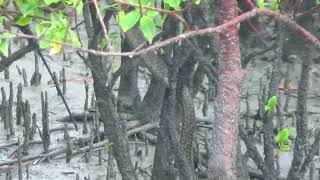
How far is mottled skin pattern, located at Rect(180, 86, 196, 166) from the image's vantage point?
268 cm

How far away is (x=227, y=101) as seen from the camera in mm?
→ 1378

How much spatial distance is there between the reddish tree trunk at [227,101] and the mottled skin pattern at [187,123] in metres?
1.26

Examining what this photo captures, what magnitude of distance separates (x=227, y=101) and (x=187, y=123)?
1336 mm

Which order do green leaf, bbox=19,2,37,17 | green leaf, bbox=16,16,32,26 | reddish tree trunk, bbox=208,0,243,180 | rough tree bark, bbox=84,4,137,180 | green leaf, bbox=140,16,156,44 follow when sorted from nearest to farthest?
reddish tree trunk, bbox=208,0,243,180 < green leaf, bbox=140,16,156,44 < green leaf, bbox=19,2,37,17 < green leaf, bbox=16,16,32,26 < rough tree bark, bbox=84,4,137,180

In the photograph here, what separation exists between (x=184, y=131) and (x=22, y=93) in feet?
5.83

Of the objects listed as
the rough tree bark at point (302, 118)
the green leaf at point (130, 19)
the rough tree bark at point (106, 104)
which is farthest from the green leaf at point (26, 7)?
the rough tree bark at point (302, 118)

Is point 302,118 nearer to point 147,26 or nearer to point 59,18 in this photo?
point 147,26

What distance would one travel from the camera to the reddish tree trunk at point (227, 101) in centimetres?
135

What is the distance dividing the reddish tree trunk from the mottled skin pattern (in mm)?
1259

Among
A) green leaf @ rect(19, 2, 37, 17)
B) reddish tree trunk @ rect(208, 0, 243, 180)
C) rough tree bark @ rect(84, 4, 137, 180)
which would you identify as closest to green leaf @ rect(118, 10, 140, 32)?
green leaf @ rect(19, 2, 37, 17)

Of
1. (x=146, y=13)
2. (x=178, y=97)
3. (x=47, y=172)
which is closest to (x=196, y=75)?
(x=178, y=97)

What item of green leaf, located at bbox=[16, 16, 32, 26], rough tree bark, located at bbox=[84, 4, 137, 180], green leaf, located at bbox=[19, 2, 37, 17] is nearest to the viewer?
green leaf, located at bbox=[19, 2, 37, 17]

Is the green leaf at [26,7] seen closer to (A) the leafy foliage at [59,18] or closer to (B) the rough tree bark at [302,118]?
(A) the leafy foliage at [59,18]

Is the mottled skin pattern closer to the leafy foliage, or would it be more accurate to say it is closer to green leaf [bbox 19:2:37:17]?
the leafy foliage
